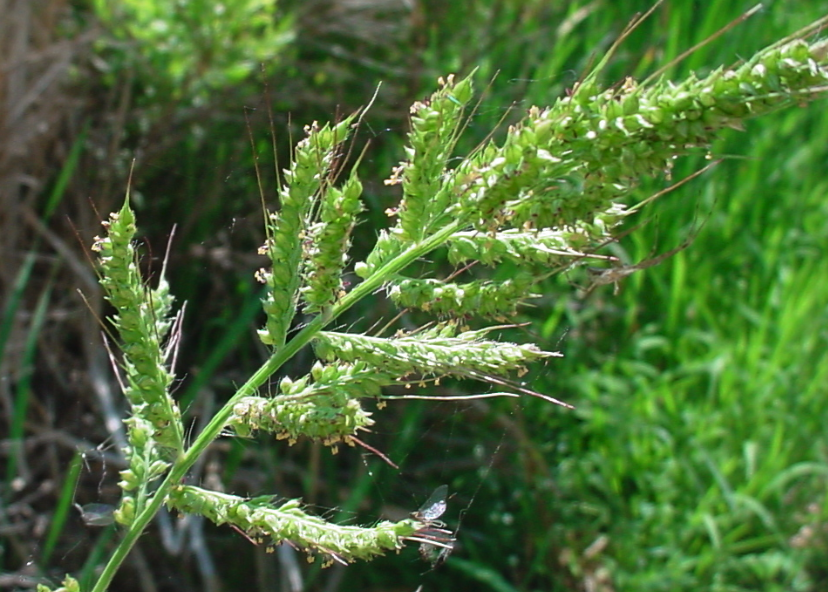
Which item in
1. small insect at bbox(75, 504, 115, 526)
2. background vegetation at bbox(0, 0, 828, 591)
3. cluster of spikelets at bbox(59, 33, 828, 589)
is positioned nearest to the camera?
cluster of spikelets at bbox(59, 33, 828, 589)

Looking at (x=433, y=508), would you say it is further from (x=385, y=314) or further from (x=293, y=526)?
(x=385, y=314)

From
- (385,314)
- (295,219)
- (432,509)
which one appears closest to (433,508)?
(432,509)

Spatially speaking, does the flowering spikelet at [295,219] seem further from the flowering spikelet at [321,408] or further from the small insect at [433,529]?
the small insect at [433,529]

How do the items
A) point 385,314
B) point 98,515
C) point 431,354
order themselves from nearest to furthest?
1. point 431,354
2. point 98,515
3. point 385,314

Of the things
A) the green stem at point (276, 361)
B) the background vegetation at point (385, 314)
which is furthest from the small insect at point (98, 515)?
the background vegetation at point (385, 314)

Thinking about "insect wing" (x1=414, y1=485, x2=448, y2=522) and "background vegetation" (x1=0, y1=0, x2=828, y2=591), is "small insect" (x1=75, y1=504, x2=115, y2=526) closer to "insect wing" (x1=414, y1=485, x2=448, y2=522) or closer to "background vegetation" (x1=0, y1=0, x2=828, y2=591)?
"insect wing" (x1=414, y1=485, x2=448, y2=522)

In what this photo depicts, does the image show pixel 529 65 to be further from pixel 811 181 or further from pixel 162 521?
pixel 162 521

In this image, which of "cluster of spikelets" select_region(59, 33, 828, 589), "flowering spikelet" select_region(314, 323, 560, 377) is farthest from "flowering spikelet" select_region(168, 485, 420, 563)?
"flowering spikelet" select_region(314, 323, 560, 377)
